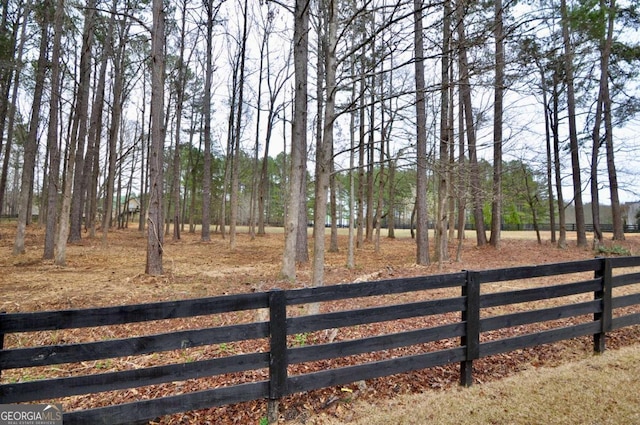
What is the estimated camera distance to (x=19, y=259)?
10.4 meters

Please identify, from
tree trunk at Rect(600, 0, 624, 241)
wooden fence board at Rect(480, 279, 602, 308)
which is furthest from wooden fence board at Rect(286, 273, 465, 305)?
tree trunk at Rect(600, 0, 624, 241)

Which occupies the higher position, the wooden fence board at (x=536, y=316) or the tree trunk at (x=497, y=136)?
the tree trunk at (x=497, y=136)

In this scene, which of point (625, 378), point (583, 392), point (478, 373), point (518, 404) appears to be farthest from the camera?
point (478, 373)

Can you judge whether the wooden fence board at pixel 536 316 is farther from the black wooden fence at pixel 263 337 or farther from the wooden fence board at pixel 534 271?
the wooden fence board at pixel 534 271

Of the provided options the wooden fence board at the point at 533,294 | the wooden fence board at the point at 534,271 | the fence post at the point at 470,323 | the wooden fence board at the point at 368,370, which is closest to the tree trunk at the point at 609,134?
the wooden fence board at the point at 534,271

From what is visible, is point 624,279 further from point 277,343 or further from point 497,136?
point 497,136

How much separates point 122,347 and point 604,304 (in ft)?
16.9

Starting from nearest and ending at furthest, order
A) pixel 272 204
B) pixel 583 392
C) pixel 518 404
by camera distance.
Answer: pixel 518 404
pixel 583 392
pixel 272 204

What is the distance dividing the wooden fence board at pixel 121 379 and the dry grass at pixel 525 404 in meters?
0.86

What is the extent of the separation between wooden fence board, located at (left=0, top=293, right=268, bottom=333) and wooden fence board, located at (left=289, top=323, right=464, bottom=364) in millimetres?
554

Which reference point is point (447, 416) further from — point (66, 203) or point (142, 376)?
point (66, 203)

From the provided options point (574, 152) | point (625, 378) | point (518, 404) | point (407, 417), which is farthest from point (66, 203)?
point (574, 152)

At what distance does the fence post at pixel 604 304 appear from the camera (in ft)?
13.4

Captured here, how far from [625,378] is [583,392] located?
70 centimetres
